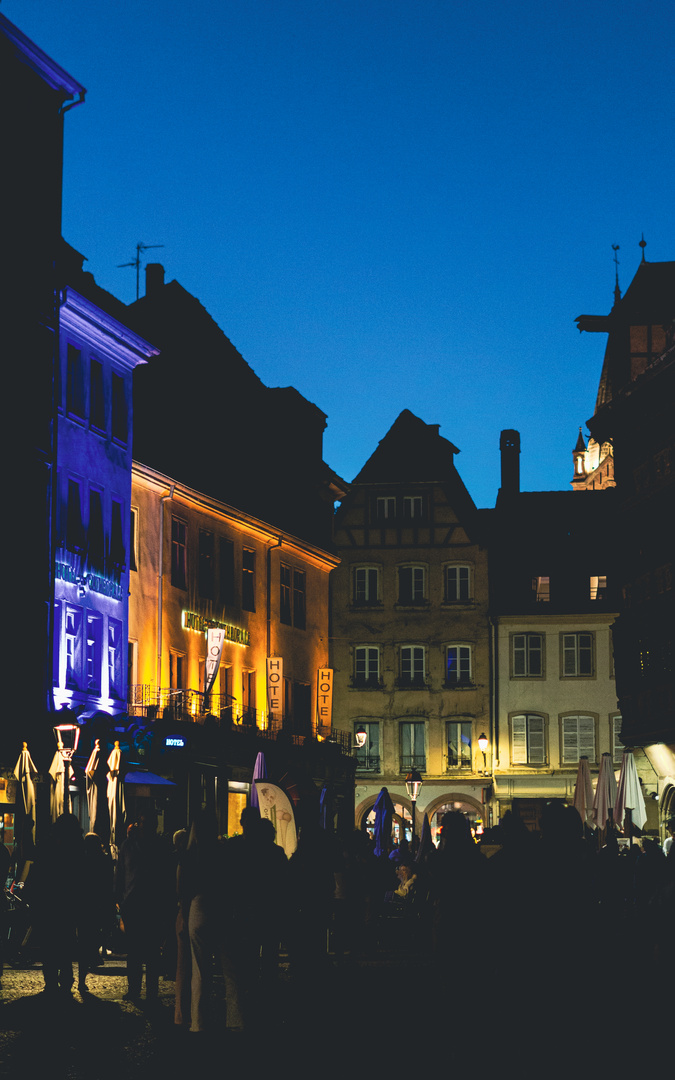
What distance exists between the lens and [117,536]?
36750mm

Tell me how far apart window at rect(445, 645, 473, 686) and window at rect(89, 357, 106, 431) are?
976 inches

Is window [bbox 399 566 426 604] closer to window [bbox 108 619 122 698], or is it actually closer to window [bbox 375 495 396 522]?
window [bbox 375 495 396 522]

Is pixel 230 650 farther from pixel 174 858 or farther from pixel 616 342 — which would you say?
pixel 174 858

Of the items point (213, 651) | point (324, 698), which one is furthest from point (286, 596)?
point (213, 651)

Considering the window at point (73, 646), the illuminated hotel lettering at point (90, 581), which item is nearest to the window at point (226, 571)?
the illuminated hotel lettering at point (90, 581)

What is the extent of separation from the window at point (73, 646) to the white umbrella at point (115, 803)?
690cm

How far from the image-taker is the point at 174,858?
18078 mm

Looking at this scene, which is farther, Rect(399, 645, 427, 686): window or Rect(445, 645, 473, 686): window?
Rect(399, 645, 427, 686): window

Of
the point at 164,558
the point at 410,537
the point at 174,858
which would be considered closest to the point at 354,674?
the point at 410,537

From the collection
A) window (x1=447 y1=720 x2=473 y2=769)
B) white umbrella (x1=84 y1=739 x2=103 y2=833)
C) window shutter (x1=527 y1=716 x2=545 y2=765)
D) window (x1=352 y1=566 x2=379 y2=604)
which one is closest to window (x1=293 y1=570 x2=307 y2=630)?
window (x1=352 y1=566 x2=379 y2=604)

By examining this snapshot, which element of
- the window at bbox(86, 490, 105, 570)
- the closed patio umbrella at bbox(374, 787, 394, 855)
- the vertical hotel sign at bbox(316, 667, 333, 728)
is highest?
the window at bbox(86, 490, 105, 570)

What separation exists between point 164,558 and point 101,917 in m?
23.0

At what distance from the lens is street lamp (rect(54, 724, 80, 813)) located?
2591 cm

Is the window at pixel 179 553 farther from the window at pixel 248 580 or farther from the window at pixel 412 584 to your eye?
the window at pixel 412 584
